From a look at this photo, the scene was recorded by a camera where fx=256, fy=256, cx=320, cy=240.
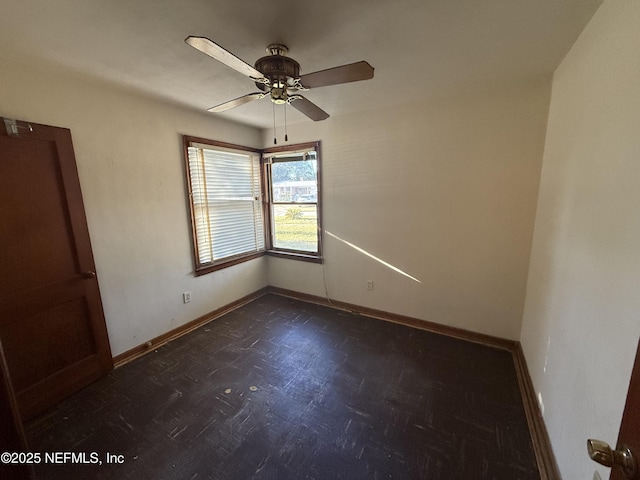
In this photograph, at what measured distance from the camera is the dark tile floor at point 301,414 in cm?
142

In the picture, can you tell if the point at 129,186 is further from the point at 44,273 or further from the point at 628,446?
the point at 628,446

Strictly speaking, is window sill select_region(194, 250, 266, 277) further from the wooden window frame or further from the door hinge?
the door hinge

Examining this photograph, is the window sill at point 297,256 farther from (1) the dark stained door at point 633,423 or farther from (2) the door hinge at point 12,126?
(1) the dark stained door at point 633,423

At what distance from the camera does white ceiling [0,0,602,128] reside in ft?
4.00

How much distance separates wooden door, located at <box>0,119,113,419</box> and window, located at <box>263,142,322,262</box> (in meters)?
2.12

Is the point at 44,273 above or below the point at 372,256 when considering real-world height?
above

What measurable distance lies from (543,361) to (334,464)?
1481 millimetres

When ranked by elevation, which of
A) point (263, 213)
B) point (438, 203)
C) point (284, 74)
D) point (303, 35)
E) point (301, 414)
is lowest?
point (301, 414)

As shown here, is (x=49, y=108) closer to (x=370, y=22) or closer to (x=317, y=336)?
(x=370, y=22)

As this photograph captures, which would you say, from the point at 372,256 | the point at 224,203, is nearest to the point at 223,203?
the point at 224,203

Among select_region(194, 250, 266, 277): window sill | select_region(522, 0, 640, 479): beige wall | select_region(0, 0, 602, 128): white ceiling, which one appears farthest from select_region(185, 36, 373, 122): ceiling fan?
select_region(194, 250, 266, 277): window sill

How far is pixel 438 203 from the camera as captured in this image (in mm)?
2551

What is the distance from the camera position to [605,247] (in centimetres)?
105

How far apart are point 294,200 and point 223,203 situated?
921 mm
